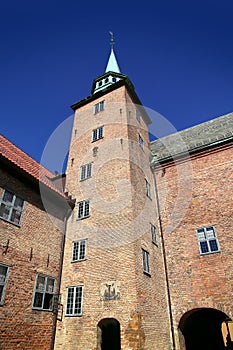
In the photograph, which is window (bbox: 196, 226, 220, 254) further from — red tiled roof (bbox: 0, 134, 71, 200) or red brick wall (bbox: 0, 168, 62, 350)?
red tiled roof (bbox: 0, 134, 71, 200)

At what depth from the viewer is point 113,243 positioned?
40.4 ft

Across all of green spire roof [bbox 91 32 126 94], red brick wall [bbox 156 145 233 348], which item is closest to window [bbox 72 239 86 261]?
red brick wall [bbox 156 145 233 348]

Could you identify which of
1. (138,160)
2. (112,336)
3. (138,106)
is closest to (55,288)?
(112,336)

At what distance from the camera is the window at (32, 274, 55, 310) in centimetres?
1097

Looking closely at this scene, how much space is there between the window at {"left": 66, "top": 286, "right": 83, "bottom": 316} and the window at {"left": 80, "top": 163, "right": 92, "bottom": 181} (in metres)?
6.69

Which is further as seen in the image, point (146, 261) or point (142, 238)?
point (142, 238)

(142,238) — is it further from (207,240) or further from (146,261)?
(207,240)

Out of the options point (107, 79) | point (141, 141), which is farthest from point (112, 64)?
point (141, 141)

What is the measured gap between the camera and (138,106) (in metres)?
20.7

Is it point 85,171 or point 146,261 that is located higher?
point 85,171

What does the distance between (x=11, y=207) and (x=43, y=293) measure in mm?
4336

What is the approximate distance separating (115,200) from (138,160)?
388cm

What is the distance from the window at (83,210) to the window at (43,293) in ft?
12.4

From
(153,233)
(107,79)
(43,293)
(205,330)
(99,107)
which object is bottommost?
(205,330)
